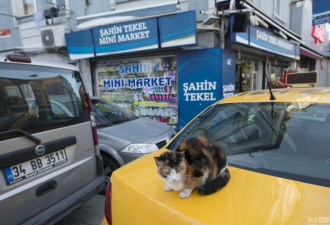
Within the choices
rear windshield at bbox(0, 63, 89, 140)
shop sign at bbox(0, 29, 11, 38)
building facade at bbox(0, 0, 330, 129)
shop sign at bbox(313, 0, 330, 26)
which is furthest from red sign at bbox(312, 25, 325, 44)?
shop sign at bbox(0, 29, 11, 38)

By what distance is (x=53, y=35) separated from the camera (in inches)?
283

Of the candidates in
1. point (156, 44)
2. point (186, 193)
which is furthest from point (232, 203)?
point (156, 44)

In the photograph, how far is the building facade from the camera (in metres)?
5.40

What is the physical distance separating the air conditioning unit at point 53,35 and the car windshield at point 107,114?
14.4 ft

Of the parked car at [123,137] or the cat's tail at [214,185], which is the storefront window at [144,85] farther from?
the cat's tail at [214,185]

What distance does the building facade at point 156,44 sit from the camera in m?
5.40

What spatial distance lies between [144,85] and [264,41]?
4316 mm

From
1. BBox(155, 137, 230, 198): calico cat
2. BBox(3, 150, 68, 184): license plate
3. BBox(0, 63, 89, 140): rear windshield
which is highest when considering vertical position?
BBox(0, 63, 89, 140): rear windshield

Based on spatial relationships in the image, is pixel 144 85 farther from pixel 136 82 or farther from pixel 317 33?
pixel 317 33

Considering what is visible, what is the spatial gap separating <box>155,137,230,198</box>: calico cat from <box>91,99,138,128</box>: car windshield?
8.63 feet

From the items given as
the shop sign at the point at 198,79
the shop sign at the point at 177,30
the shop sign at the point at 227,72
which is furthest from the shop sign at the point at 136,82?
the shop sign at the point at 227,72

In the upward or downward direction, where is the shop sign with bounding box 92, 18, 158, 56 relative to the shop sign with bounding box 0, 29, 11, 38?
downward

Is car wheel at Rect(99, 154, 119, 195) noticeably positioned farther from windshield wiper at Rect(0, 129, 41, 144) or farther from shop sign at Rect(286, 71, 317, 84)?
shop sign at Rect(286, 71, 317, 84)

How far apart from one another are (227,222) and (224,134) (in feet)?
3.63
